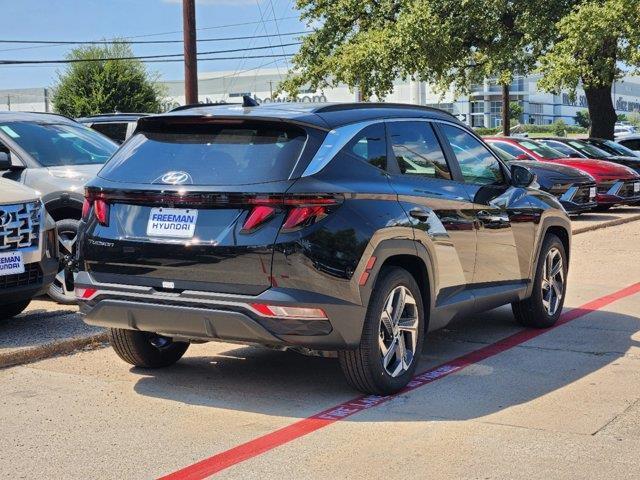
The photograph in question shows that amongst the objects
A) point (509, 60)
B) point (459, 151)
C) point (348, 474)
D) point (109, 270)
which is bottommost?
point (348, 474)

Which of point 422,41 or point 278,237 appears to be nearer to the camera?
point 278,237

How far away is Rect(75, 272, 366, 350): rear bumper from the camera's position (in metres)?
5.61

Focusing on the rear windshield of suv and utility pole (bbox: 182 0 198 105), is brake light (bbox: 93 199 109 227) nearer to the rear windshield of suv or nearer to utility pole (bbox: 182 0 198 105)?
the rear windshield of suv

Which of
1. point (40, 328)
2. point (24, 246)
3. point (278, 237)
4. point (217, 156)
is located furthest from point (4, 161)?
point (278, 237)

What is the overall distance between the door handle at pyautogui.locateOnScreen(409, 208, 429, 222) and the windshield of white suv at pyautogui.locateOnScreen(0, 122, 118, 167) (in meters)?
5.07

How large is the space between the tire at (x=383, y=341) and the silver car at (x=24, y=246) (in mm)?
3178

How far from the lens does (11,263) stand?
25.8ft

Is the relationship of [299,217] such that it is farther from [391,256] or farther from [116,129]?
[116,129]

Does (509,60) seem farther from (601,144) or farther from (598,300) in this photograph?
(598,300)

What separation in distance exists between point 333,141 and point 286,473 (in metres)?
2.11

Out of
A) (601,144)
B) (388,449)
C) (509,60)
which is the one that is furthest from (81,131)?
(509,60)

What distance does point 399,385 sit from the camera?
6.24m

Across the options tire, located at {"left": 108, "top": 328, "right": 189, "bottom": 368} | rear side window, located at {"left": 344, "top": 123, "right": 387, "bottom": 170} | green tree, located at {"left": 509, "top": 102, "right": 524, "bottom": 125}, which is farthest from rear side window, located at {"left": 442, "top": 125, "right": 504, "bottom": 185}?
green tree, located at {"left": 509, "top": 102, "right": 524, "bottom": 125}

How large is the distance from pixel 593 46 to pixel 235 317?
2341 cm
